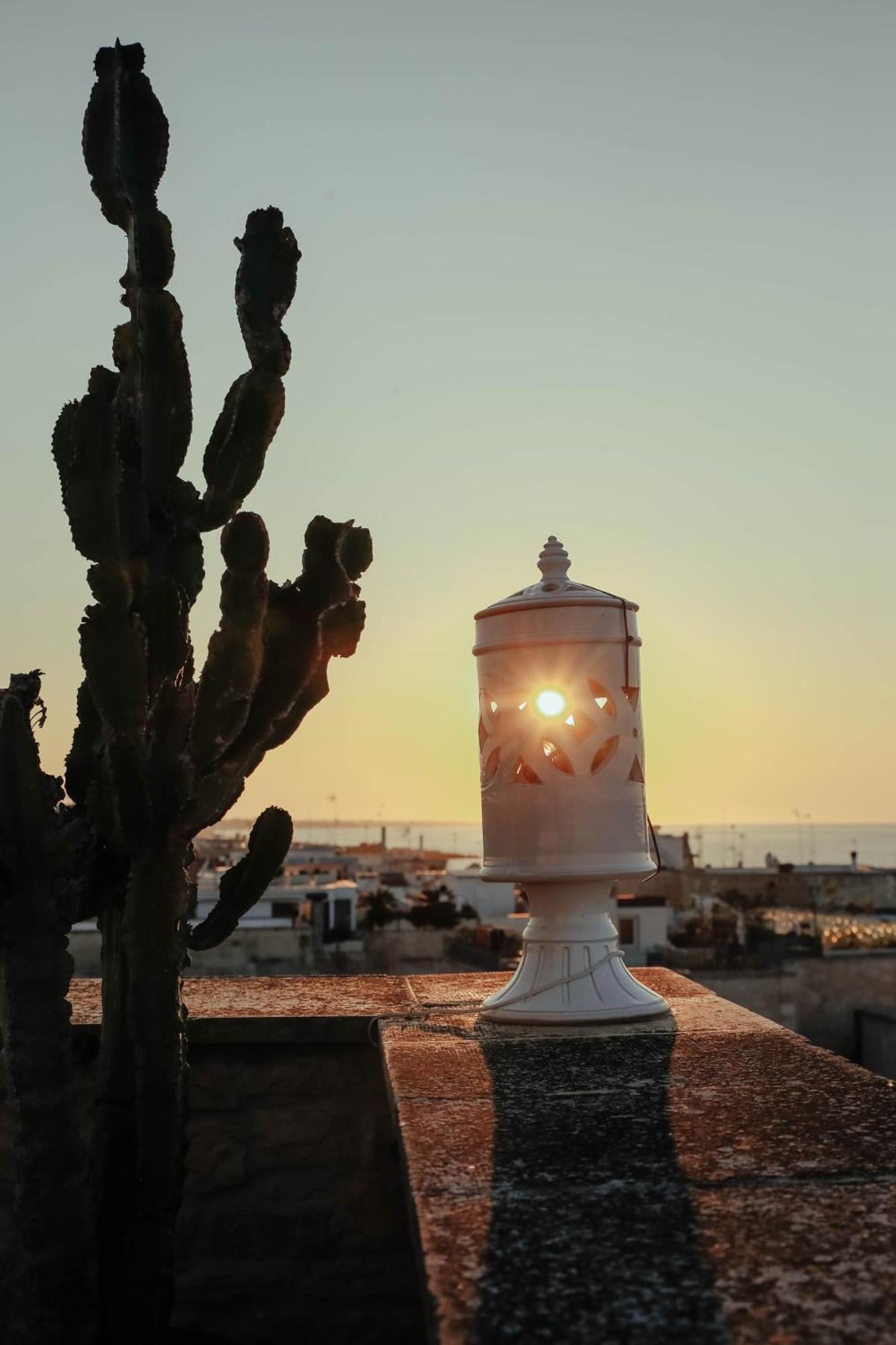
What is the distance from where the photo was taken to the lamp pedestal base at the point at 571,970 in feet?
10.4

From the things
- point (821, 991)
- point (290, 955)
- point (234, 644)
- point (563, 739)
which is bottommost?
point (821, 991)

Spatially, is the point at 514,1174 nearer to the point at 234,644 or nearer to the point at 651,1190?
the point at 651,1190

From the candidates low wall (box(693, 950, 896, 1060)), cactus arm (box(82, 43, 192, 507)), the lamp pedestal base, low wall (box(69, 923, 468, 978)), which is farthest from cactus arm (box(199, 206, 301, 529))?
low wall (box(693, 950, 896, 1060))

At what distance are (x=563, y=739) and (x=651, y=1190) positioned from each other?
1621 mm

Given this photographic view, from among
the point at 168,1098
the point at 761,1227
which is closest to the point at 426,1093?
the point at 168,1098

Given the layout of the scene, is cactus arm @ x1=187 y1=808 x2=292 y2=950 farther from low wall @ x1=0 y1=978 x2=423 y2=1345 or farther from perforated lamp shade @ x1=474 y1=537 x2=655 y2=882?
perforated lamp shade @ x1=474 y1=537 x2=655 y2=882

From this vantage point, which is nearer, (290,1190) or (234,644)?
(234,644)

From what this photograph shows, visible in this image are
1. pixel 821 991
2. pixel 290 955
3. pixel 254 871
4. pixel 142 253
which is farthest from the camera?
pixel 290 955

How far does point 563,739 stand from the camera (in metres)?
3.28

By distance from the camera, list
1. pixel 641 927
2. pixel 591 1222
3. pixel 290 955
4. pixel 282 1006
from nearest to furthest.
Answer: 1. pixel 591 1222
2. pixel 282 1006
3. pixel 290 955
4. pixel 641 927

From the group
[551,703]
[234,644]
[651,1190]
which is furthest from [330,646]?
[651,1190]

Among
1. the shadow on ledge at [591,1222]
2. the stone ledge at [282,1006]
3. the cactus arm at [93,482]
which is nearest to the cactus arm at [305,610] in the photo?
the cactus arm at [93,482]

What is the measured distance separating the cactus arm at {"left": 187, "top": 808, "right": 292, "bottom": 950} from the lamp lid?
0.74 m

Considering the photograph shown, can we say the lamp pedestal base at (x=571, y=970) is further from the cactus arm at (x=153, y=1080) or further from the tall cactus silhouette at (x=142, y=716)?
the cactus arm at (x=153, y=1080)
